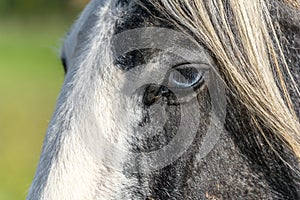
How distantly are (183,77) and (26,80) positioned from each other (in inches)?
743

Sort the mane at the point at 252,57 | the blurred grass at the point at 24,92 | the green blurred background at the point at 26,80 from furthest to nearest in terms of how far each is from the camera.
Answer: the green blurred background at the point at 26,80 < the blurred grass at the point at 24,92 < the mane at the point at 252,57

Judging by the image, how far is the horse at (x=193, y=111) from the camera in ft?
Answer: 7.26

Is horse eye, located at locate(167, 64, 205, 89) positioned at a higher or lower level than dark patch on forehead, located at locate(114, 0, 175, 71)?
lower

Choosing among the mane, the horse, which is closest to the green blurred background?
the horse

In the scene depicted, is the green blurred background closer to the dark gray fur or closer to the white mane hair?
the white mane hair

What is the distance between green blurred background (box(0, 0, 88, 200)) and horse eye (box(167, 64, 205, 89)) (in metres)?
1.08

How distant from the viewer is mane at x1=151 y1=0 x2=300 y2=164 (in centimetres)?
220

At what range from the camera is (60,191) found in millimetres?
2229

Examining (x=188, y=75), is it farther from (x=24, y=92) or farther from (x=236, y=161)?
(x=24, y=92)

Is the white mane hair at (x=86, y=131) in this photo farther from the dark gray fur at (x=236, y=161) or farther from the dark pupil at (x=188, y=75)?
the dark pupil at (x=188, y=75)

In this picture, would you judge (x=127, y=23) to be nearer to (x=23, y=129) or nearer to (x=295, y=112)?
(x=295, y=112)

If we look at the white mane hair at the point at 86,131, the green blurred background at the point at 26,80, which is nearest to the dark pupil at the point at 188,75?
the white mane hair at the point at 86,131

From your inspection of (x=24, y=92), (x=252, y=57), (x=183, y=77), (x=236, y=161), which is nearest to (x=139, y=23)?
(x=183, y=77)

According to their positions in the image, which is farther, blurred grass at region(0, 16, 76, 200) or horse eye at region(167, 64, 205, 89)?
blurred grass at region(0, 16, 76, 200)
